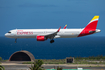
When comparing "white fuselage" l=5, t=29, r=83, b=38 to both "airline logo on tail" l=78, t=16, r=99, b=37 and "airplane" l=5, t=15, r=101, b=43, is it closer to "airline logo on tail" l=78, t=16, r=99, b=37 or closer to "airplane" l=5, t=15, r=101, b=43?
"airplane" l=5, t=15, r=101, b=43

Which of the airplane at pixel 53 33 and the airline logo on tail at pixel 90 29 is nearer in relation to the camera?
the airplane at pixel 53 33

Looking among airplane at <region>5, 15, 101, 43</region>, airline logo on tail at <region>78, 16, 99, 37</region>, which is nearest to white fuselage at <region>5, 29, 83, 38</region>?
airplane at <region>5, 15, 101, 43</region>

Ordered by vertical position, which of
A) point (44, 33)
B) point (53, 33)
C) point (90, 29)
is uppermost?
point (90, 29)

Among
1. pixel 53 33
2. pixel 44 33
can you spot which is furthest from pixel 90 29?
pixel 44 33

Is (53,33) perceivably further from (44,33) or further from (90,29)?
(90,29)

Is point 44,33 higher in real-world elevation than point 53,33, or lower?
higher

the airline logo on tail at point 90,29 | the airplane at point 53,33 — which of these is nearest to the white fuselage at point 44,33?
the airplane at point 53,33

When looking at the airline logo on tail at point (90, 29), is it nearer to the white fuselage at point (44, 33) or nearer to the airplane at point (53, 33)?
the airplane at point (53, 33)

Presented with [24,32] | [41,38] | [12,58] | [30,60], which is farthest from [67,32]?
[12,58]

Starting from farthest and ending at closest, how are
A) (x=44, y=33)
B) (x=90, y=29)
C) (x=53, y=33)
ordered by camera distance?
(x=90, y=29) < (x=44, y=33) < (x=53, y=33)

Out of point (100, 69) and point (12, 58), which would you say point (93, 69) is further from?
point (12, 58)

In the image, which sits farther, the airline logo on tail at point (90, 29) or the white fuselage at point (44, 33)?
the airline logo on tail at point (90, 29)

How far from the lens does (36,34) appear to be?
7588 centimetres

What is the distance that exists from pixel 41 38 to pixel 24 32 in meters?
6.90
